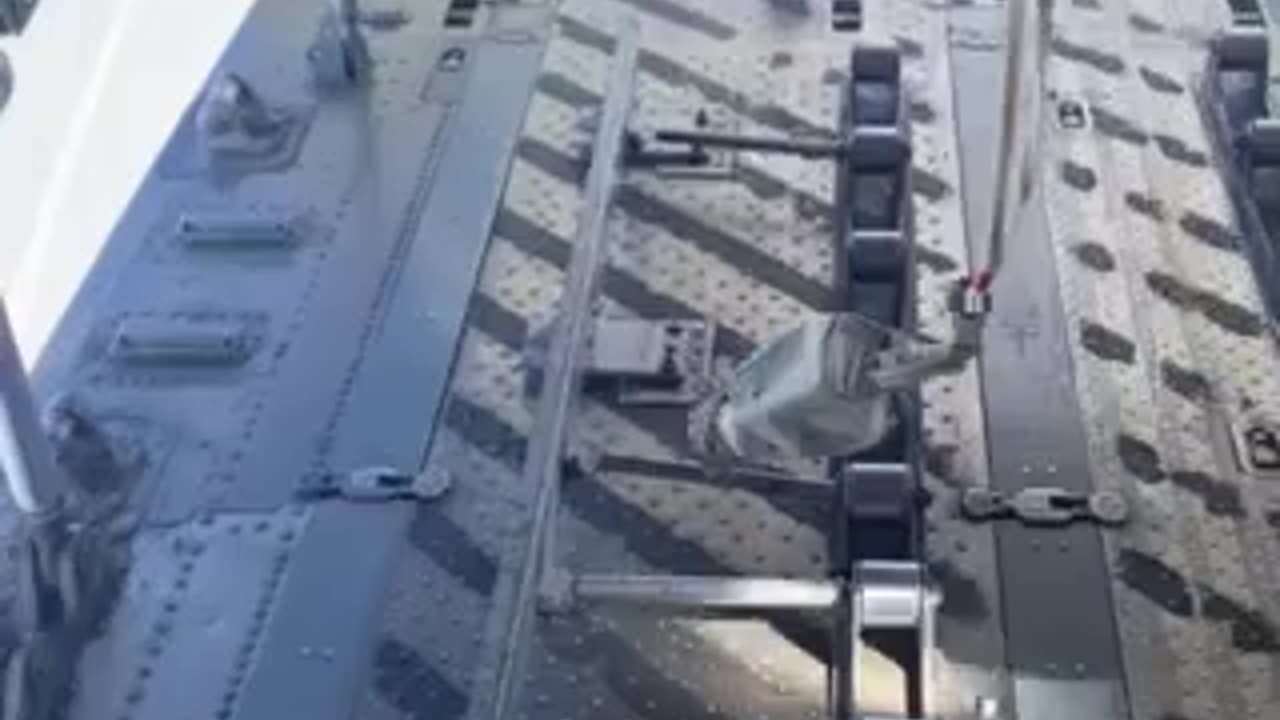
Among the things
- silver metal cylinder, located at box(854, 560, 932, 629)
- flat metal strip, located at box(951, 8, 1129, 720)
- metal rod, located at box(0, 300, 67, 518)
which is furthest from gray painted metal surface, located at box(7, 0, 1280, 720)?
metal rod, located at box(0, 300, 67, 518)

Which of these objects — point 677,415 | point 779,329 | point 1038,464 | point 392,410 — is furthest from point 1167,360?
point 392,410

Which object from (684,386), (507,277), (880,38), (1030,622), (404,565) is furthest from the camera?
(880,38)

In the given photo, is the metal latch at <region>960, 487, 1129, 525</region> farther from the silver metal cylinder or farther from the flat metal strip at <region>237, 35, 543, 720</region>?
the flat metal strip at <region>237, 35, 543, 720</region>

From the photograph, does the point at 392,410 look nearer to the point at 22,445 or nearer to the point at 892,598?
the point at 22,445

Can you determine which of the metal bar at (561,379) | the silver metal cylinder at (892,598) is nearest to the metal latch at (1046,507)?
the silver metal cylinder at (892,598)

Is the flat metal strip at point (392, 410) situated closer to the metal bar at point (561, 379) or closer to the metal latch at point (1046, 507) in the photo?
the metal bar at point (561, 379)

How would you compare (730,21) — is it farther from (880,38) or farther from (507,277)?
(507,277)

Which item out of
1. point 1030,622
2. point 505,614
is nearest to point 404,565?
point 505,614
